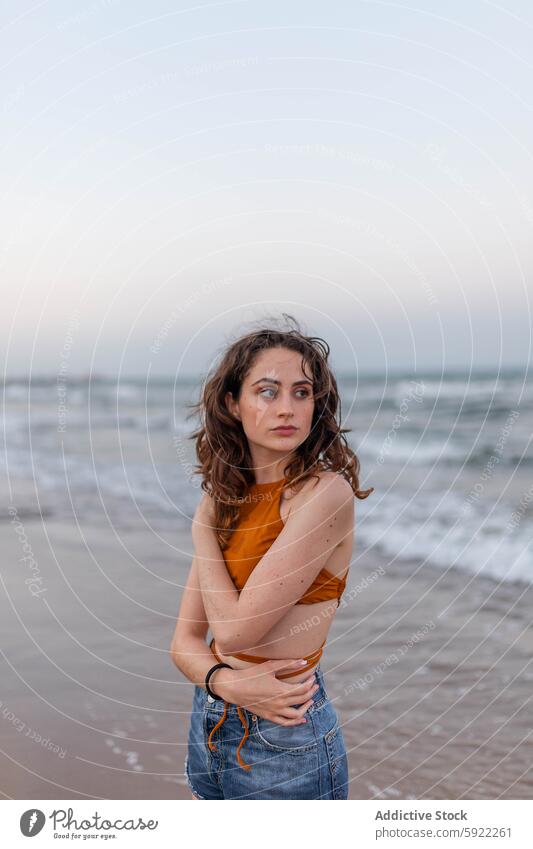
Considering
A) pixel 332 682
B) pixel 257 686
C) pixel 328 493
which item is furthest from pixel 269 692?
pixel 332 682

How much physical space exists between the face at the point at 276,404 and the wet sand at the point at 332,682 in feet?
6.85

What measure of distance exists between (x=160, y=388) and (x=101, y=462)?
14.2 metres

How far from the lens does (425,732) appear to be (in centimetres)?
436

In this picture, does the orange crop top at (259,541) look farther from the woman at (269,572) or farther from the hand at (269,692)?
the hand at (269,692)

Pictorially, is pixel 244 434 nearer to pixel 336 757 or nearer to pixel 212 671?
pixel 212 671

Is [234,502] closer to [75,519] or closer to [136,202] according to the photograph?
[136,202]

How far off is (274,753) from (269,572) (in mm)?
517

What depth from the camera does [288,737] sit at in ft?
7.42

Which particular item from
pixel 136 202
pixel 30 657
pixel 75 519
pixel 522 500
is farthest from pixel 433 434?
pixel 136 202

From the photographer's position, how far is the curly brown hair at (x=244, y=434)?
7.88ft

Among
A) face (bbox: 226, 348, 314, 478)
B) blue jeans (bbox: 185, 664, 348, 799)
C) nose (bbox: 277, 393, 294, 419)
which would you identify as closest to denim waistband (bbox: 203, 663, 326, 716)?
blue jeans (bbox: 185, 664, 348, 799)

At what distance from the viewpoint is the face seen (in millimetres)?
2334

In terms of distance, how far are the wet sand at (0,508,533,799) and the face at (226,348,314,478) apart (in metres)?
2.09

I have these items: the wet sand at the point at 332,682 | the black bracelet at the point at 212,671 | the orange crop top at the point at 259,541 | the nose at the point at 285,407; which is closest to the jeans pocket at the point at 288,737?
the black bracelet at the point at 212,671
